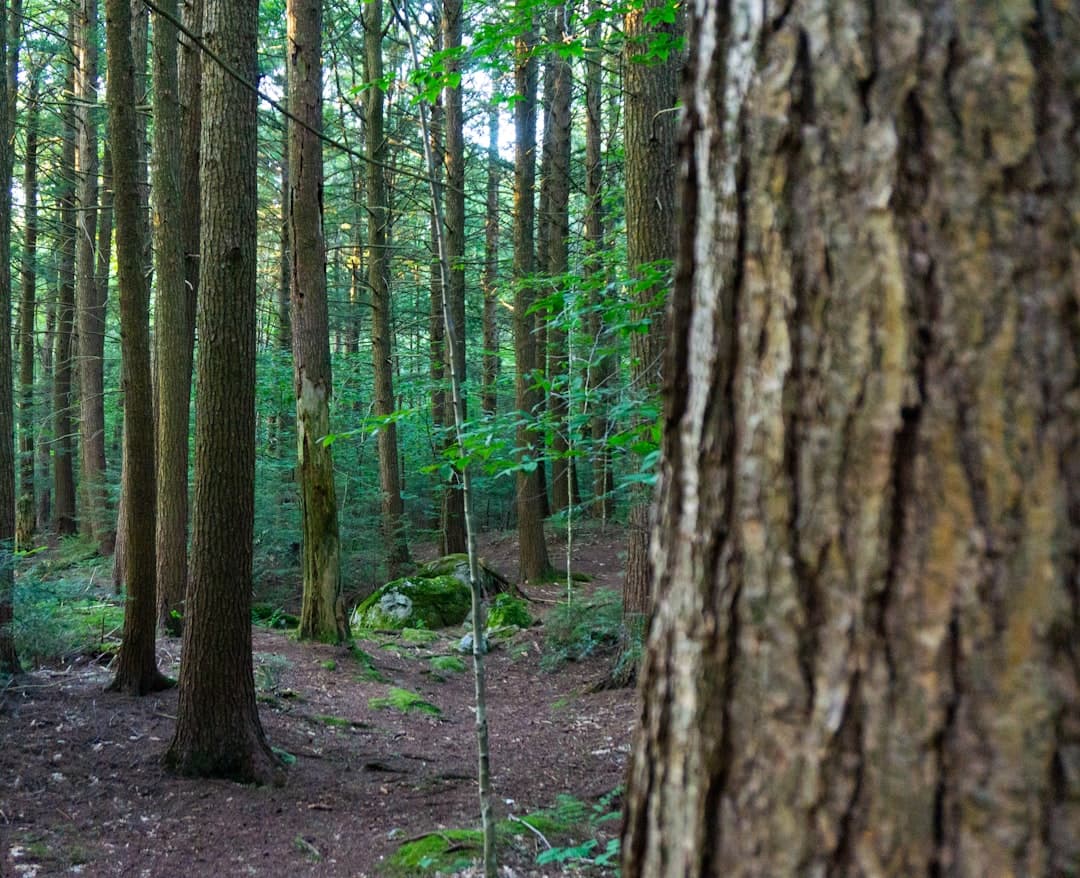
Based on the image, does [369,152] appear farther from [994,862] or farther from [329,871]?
[994,862]

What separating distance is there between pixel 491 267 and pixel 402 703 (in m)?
13.2

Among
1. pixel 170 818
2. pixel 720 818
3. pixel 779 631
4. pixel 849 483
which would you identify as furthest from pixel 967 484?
pixel 170 818

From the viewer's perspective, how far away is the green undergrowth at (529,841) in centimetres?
441

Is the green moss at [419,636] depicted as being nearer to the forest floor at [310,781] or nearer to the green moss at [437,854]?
the forest floor at [310,781]

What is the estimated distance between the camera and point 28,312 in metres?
20.1

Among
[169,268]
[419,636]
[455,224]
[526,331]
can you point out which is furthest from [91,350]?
[169,268]

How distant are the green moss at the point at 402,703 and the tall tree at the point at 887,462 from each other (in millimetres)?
7717

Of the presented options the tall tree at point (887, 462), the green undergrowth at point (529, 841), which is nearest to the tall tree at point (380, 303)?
the green undergrowth at point (529, 841)

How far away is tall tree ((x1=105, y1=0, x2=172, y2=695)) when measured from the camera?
6.82m

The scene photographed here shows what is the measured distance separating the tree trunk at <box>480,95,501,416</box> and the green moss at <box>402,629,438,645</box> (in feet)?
20.8

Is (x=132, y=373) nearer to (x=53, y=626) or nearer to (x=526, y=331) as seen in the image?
(x=53, y=626)

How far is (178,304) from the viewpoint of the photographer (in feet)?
27.8

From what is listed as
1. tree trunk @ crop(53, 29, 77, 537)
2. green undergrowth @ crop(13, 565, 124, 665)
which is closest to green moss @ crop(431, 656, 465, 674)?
green undergrowth @ crop(13, 565, 124, 665)

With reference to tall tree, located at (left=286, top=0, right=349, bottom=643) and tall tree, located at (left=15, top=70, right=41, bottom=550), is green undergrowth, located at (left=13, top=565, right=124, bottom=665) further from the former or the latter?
tall tree, located at (left=15, top=70, right=41, bottom=550)
